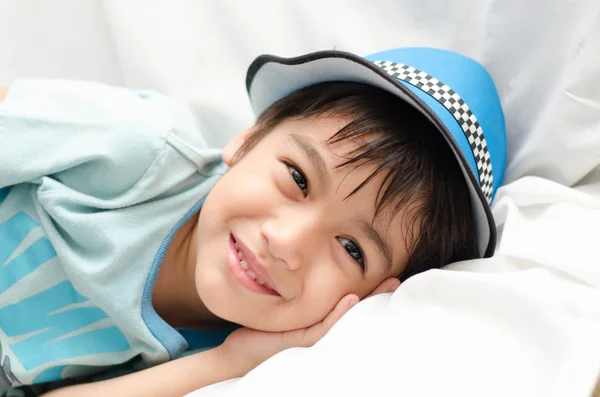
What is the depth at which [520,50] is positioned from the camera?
100 cm

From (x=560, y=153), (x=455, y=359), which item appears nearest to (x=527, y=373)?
(x=455, y=359)

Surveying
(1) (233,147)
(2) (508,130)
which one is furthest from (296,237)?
(2) (508,130)

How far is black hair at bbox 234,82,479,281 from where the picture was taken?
79 centimetres

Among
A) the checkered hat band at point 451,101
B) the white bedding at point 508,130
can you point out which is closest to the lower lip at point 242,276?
the white bedding at point 508,130

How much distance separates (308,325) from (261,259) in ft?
0.40

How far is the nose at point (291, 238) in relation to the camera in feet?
2.45

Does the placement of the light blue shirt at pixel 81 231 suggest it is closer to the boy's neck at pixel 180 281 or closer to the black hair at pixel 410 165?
the boy's neck at pixel 180 281

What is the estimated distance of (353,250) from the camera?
2.64 ft

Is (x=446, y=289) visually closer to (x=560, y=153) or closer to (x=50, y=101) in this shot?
(x=560, y=153)

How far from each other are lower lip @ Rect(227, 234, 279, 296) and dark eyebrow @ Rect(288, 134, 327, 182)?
16cm

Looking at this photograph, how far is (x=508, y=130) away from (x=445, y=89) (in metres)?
0.29

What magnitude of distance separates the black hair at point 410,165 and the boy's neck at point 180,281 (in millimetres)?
296

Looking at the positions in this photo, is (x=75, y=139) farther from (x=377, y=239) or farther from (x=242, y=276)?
(x=377, y=239)

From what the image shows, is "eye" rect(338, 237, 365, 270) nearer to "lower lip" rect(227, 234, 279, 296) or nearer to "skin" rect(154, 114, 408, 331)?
"skin" rect(154, 114, 408, 331)
